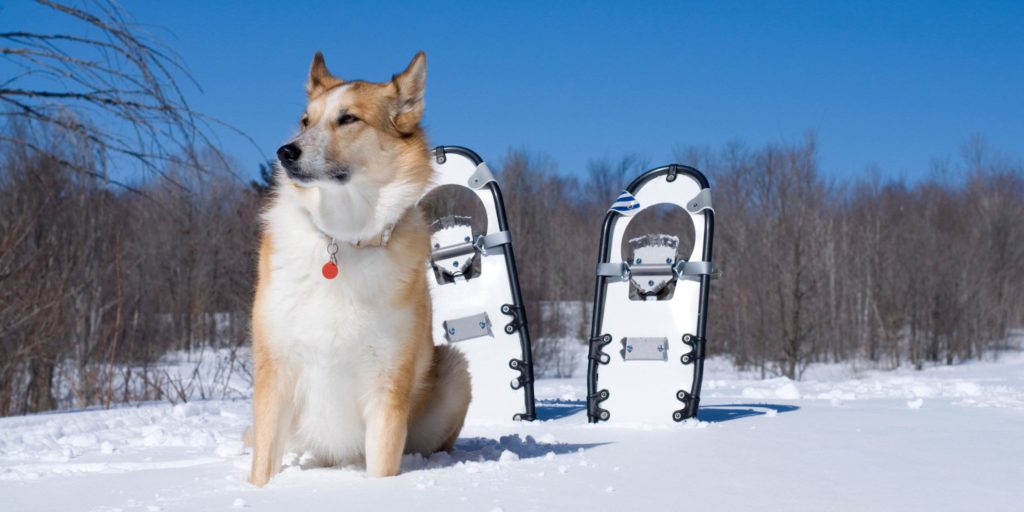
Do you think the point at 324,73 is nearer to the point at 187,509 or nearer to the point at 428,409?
the point at 428,409

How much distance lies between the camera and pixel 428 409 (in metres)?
4.37

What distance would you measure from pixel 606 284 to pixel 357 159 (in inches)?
138

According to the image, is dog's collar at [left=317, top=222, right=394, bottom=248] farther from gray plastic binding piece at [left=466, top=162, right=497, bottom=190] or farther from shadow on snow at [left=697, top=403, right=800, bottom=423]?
shadow on snow at [left=697, top=403, right=800, bottom=423]

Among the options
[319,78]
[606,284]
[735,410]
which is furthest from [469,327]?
[319,78]

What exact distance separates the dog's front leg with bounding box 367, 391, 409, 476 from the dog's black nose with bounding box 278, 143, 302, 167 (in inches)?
41.0

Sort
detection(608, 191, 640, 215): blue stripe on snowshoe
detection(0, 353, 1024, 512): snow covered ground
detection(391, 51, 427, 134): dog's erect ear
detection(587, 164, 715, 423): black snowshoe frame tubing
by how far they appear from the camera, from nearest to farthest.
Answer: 1. detection(0, 353, 1024, 512): snow covered ground
2. detection(391, 51, 427, 134): dog's erect ear
3. detection(587, 164, 715, 423): black snowshoe frame tubing
4. detection(608, 191, 640, 215): blue stripe on snowshoe

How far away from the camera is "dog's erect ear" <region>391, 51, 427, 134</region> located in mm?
3986

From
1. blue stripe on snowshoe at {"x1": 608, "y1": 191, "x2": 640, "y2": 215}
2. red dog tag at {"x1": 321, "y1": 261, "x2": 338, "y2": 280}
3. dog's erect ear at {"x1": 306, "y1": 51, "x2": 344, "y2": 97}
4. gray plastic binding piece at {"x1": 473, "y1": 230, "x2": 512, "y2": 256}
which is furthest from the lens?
gray plastic binding piece at {"x1": 473, "y1": 230, "x2": 512, "y2": 256}

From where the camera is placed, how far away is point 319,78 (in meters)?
4.19

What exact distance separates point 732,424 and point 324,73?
3897 mm

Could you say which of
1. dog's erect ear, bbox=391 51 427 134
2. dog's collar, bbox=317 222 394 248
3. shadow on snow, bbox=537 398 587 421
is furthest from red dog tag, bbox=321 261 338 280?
shadow on snow, bbox=537 398 587 421

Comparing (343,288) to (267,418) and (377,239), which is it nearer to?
(377,239)

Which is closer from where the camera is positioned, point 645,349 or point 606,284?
point 645,349

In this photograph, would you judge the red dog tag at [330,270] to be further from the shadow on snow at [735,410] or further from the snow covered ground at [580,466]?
the shadow on snow at [735,410]
